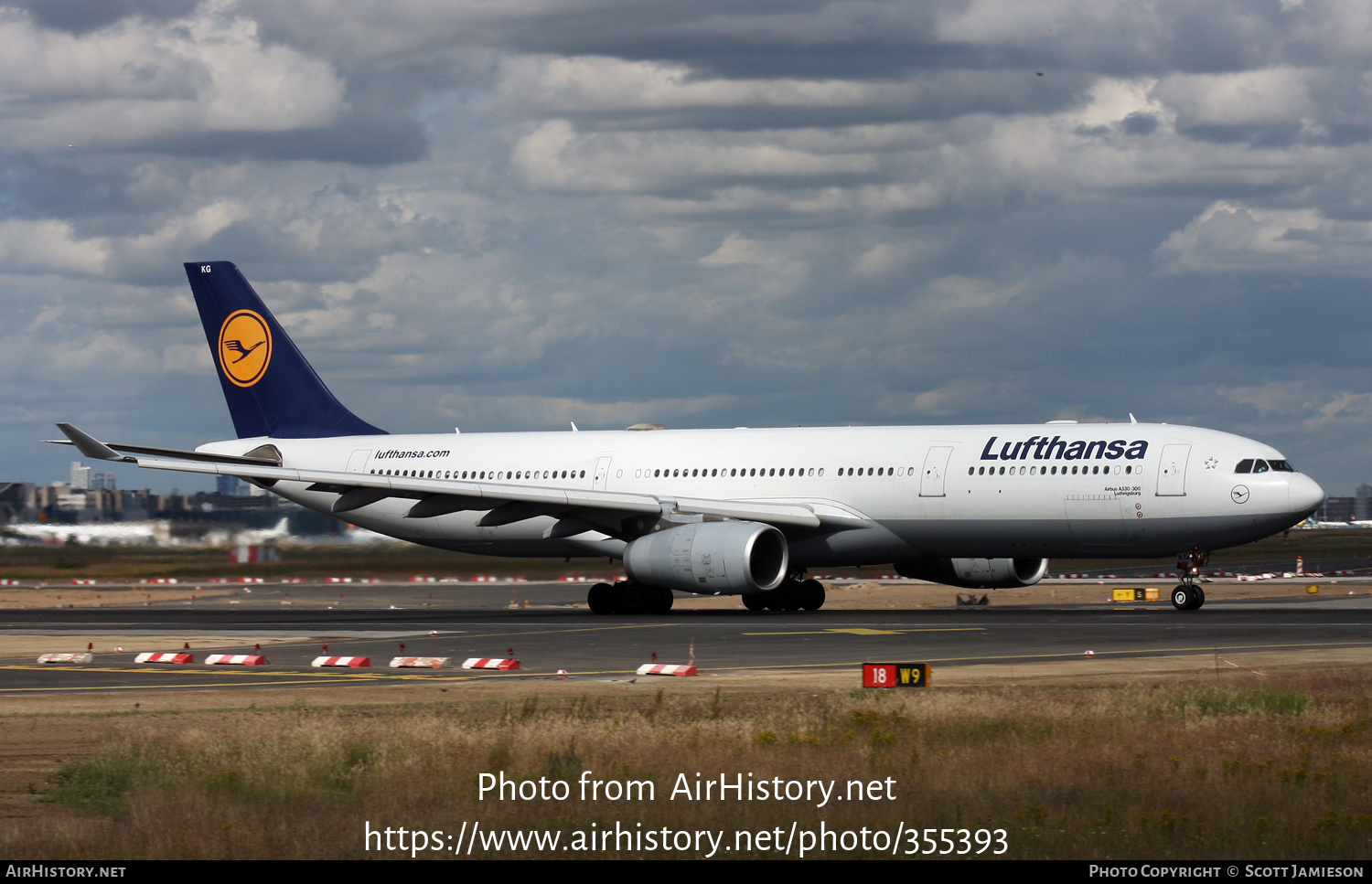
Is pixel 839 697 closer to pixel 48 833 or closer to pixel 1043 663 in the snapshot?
pixel 1043 663

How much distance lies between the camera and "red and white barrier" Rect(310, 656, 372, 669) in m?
22.7

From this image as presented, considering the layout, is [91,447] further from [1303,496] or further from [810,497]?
[1303,496]

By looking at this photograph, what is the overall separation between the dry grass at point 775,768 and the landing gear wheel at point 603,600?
19.3m

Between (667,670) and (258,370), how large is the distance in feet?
89.0

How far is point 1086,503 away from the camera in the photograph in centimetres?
3312

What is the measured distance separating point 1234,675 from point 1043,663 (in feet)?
9.77

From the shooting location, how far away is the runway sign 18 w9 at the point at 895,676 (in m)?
18.4

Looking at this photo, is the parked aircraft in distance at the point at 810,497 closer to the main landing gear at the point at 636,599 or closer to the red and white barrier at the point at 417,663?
the main landing gear at the point at 636,599

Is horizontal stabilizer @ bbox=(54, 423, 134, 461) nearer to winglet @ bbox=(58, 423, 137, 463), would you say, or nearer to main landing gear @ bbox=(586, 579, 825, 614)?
winglet @ bbox=(58, 423, 137, 463)

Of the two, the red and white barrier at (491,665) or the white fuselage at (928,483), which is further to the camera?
the white fuselage at (928,483)

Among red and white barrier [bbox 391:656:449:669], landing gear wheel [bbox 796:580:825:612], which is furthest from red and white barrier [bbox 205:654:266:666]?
landing gear wheel [bbox 796:580:825:612]

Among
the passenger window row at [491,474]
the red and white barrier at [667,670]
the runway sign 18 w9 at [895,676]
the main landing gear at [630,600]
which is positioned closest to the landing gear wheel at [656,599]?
the main landing gear at [630,600]

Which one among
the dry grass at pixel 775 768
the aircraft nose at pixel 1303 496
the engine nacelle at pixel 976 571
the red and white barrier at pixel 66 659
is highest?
the aircraft nose at pixel 1303 496

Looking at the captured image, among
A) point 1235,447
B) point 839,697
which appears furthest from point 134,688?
point 1235,447
